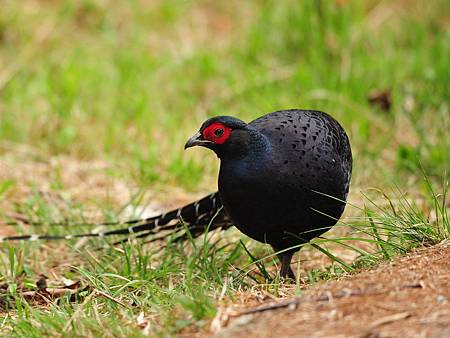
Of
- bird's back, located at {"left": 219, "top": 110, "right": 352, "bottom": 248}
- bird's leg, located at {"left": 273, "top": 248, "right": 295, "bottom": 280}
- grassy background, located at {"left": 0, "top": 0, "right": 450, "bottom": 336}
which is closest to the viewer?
bird's back, located at {"left": 219, "top": 110, "right": 352, "bottom": 248}

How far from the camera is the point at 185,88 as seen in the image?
23.7ft

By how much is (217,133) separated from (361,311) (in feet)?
4.18

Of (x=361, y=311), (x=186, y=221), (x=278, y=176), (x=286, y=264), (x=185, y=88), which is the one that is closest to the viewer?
(x=361, y=311)

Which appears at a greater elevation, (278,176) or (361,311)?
(278,176)

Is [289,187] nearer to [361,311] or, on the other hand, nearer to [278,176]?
[278,176]

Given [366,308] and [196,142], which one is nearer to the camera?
[366,308]

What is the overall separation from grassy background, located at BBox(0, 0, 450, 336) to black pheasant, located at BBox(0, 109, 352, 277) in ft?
1.08

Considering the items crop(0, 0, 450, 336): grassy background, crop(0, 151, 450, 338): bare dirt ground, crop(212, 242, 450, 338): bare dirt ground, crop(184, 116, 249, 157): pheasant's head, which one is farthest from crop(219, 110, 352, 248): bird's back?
A: crop(212, 242, 450, 338): bare dirt ground

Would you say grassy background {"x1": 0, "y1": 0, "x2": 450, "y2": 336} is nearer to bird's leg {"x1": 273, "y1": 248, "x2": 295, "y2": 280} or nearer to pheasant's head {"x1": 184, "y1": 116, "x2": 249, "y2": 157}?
bird's leg {"x1": 273, "y1": 248, "x2": 295, "y2": 280}

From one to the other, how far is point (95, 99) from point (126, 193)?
1494 mm

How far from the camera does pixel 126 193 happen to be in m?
5.65

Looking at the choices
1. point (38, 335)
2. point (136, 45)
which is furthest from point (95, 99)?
point (38, 335)

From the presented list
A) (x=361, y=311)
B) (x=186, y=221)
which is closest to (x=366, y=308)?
(x=361, y=311)

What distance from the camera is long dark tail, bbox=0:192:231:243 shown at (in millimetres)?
4465
